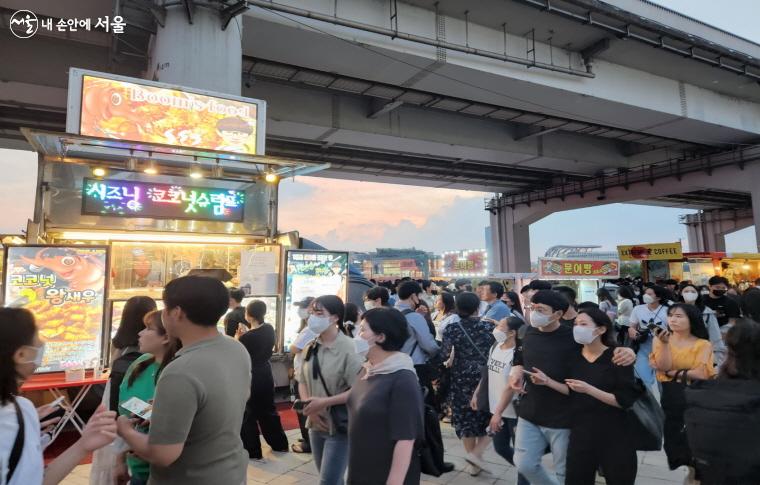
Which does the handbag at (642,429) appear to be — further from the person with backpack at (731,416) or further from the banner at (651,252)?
the banner at (651,252)

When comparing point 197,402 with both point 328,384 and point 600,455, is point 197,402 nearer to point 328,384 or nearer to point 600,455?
point 328,384

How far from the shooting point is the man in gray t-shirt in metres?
1.68

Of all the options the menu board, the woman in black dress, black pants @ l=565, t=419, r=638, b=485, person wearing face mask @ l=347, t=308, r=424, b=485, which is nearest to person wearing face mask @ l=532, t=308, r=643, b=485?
black pants @ l=565, t=419, r=638, b=485

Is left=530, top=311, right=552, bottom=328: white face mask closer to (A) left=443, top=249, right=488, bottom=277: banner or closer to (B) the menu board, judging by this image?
(B) the menu board

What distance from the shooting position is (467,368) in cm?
462

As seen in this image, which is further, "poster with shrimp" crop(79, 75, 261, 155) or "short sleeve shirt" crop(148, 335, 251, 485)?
"poster with shrimp" crop(79, 75, 261, 155)

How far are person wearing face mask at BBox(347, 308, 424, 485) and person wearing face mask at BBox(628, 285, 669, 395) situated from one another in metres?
4.53

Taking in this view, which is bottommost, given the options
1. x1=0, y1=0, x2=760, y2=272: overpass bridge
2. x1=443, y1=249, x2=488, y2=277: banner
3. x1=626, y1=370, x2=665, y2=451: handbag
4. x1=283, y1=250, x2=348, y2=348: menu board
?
x1=626, y1=370, x2=665, y2=451: handbag

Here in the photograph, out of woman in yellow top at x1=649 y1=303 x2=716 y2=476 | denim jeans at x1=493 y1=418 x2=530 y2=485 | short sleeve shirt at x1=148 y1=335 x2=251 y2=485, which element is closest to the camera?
short sleeve shirt at x1=148 y1=335 x2=251 y2=485

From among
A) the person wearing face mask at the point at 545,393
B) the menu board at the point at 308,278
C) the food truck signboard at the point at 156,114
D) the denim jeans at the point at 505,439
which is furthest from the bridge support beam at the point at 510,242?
the person wearing face mask at the point at 545,393

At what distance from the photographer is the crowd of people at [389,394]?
170 cm

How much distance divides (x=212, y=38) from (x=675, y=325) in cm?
859

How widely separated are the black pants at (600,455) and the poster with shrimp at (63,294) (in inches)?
202

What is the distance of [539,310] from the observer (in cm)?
322
